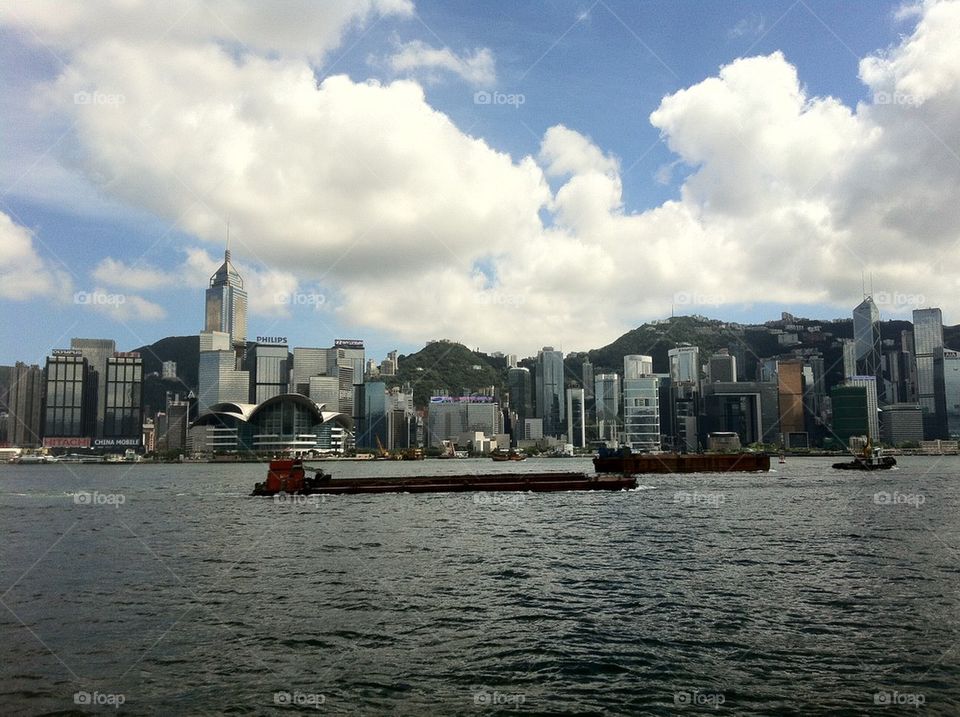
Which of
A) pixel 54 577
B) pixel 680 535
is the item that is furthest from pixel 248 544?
pixel 680 535

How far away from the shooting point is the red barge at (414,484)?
7500 cm

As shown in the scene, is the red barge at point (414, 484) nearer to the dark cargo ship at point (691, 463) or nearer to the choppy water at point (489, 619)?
the choppy water at point (489, 619)

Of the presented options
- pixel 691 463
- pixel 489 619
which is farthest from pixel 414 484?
pixel 489 619

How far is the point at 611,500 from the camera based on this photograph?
210 ft

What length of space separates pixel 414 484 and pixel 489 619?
63.0m

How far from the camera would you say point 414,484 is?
273ft

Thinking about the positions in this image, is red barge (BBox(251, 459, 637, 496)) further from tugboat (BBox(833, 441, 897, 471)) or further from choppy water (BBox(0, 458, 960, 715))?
tugboat (BBox(833, 441, 897, 471))

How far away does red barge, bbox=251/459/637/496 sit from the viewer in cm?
7500

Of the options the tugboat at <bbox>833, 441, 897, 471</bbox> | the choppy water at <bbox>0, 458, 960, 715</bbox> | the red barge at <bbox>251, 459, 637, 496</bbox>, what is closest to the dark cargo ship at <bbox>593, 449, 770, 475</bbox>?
the tugboat at <bbox>833, 441, 897, 471</bbox>

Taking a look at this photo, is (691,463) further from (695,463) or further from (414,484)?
(414,484)

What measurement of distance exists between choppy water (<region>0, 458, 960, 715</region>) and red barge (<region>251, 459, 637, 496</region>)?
30058mm

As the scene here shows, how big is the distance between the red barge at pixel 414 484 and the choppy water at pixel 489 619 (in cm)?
3006

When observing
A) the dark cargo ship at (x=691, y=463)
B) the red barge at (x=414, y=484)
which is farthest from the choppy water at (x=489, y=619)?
the dark cargo ship at (x=691, y=463)

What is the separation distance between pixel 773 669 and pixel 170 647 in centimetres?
1561
